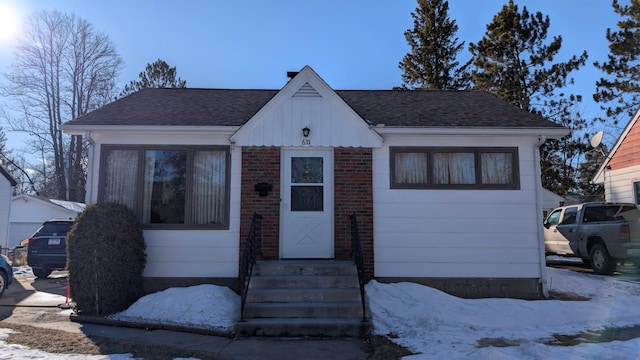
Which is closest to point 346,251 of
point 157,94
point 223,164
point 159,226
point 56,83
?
point 223,164

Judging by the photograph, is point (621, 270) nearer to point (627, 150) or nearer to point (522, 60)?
point (627, 150)

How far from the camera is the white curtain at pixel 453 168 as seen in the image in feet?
26.5

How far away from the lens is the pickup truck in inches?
385

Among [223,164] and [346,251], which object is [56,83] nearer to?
[223,164]

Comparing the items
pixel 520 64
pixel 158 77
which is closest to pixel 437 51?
pixel 520 64

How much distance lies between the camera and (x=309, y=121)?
314 inches

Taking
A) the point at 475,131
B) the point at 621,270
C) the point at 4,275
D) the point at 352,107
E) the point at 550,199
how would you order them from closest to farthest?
the point at 475,131 < the point at 352,107 < the point at 4,275 < the point at 621,270 < the point at 550,199

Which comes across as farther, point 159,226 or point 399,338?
point 159,226

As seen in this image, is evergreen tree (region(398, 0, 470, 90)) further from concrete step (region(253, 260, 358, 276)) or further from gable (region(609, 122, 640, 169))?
concrete step (region(253, 260, 358, 276))

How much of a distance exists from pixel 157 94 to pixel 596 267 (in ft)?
37.5

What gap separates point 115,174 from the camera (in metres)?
8.08

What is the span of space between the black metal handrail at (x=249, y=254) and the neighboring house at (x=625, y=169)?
12.1m

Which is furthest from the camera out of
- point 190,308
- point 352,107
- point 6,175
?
point 6,175

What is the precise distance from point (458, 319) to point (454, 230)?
192 centimetres
